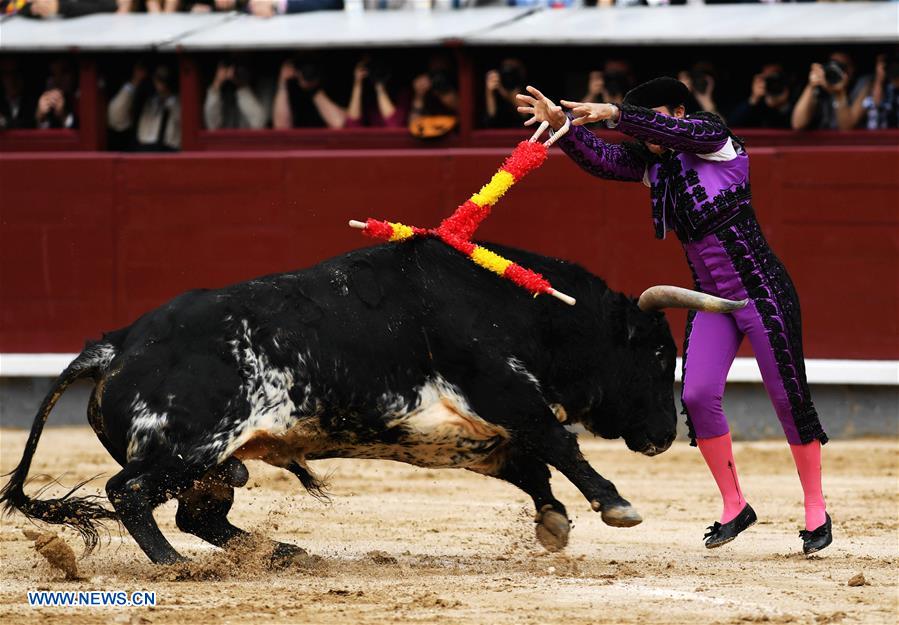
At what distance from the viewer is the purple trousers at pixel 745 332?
4.42 metres

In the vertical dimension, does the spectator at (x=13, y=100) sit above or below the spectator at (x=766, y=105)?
below

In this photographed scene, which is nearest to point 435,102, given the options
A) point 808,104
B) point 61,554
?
point 808,104

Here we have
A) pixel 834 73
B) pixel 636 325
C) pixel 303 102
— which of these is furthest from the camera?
pixel 303 102

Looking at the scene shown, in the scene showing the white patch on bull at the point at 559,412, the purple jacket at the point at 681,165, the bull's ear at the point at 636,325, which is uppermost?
the purple jacket at the point at 681,165

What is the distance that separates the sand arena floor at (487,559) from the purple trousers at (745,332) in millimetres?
396

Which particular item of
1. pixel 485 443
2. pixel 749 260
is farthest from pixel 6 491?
pixel 749 260

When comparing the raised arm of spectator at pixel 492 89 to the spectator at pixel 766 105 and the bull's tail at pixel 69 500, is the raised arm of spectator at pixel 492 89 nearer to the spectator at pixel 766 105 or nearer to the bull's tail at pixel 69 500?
the spectator at pixel 766 105

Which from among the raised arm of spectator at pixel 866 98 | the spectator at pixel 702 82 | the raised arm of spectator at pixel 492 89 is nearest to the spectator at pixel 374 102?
the raised arm of spectator at pixel 492 89

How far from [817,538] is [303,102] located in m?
4.28

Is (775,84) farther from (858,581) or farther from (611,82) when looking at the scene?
A: (858,581)

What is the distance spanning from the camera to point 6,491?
4266 millimetres

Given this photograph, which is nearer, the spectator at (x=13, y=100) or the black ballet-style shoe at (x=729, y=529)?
the black ballet-style shoe at (x=729, y=529)

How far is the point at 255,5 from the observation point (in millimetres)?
8281

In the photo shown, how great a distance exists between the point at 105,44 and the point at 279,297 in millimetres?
4055
